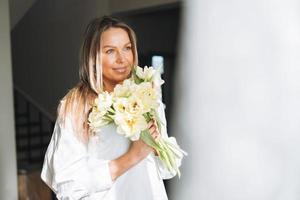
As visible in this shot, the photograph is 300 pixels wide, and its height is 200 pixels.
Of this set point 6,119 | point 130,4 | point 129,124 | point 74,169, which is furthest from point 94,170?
point 130,4

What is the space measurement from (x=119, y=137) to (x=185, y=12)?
32cm

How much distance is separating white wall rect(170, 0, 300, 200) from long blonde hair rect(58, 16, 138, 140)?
19cm

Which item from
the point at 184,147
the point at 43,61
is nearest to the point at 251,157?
the point at 184,147

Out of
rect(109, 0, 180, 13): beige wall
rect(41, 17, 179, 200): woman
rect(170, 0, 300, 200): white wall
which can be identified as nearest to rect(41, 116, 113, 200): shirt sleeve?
rect(41, 17, 179, 200): woman

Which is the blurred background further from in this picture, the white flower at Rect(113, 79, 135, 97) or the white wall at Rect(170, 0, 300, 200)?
the white flower at Rect(113, 79, 135, 97)

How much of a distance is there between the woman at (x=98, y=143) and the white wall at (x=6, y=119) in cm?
150

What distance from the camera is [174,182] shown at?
3.01 ft

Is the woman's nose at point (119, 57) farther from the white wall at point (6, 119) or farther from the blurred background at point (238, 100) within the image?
the white wall at point (6, 119)

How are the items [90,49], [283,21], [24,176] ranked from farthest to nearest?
[24,176] → [90,49] → [283,21]

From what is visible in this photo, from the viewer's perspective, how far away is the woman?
751 millimetres

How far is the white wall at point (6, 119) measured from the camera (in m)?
2.14

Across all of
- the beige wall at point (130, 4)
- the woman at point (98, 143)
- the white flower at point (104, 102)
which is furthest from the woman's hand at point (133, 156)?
the beige wall at point (130, 4)

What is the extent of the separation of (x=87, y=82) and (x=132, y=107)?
0.16 m

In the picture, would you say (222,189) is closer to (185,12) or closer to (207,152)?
(207,152)
